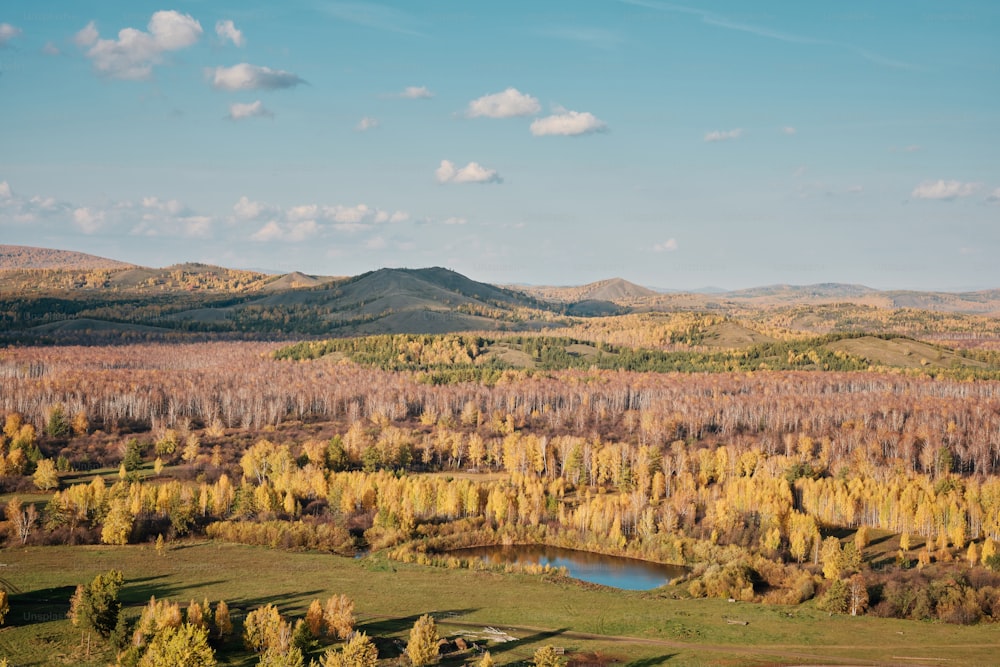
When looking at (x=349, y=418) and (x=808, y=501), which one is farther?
(x=349, y=418)

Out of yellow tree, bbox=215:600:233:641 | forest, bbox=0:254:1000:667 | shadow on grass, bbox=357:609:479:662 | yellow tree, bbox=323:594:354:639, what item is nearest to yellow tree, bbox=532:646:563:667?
forest, bbox=0:254:1000:667

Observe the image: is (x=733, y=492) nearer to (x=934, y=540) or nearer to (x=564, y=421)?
(x=934, y=540)

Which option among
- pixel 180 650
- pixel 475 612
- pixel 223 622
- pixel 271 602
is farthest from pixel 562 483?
pixel 180 650

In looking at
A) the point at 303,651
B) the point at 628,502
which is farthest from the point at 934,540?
the point at 303,651

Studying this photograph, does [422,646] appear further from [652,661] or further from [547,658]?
[652,661]

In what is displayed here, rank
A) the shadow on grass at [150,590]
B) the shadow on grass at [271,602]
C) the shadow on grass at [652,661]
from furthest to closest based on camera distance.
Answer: the shadow on grass at [150,590], the shadow on grass at [271,602], the shadow on grass at [652,661]

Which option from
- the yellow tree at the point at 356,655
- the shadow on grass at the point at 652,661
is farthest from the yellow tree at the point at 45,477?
the shadow on grass at the point at 652,661

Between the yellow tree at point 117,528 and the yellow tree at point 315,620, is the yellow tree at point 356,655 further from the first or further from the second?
the yellow tree at point 117,528
